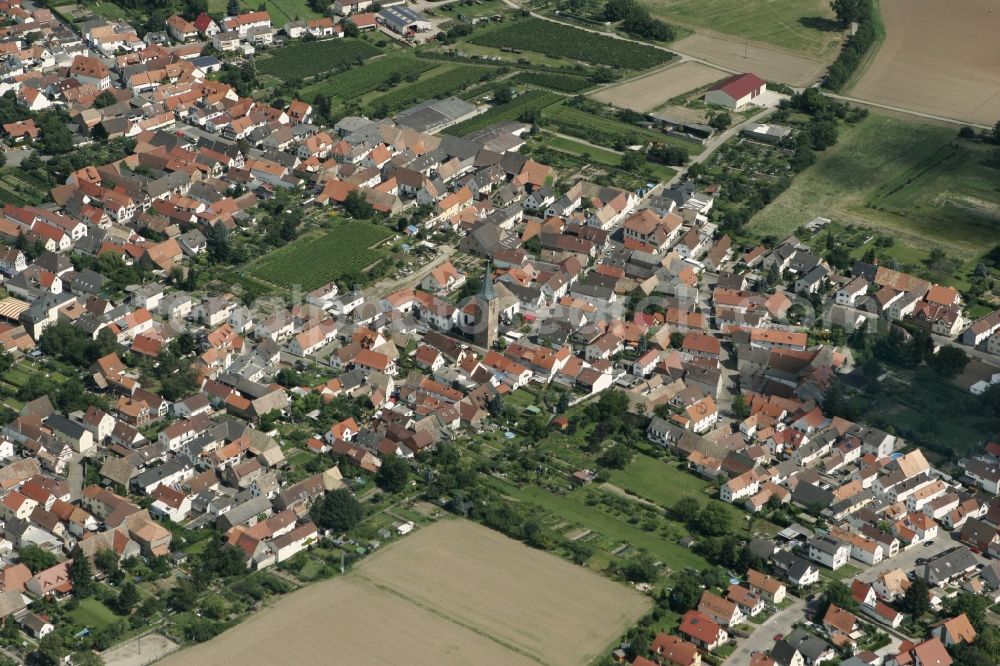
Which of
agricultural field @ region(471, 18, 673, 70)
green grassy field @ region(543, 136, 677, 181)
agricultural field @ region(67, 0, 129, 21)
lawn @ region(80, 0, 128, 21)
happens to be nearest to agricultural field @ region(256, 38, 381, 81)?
agricultural field @ region(471, 18, 673, 70)

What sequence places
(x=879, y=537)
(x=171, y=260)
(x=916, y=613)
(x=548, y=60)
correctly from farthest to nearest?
(x=548, y=60)
(x=171, y=260)
(x=879, y=537)
(x=916, y=613)

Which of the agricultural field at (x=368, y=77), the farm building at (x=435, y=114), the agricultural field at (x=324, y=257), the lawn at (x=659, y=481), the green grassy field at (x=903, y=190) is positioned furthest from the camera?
the agricultural field at (x=368, y=77)

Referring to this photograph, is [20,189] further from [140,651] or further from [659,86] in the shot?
[659,86]

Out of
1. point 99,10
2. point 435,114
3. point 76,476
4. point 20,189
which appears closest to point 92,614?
point 76,476

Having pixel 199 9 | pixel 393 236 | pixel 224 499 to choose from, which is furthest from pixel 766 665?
pixel 199 9

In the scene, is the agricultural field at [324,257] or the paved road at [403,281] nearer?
the paved road at [403,281]

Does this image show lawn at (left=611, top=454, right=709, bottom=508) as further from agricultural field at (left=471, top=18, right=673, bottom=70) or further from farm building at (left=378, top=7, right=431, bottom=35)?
farm building at (left=378, top=7, right=431, bottom=35)

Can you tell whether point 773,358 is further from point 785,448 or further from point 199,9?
point 199,9

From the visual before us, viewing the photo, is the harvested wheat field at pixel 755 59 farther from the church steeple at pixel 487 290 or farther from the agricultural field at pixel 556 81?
the church steeple at pixel 487 290

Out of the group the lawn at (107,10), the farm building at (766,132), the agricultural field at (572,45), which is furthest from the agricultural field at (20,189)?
the farm building at (766,132)
